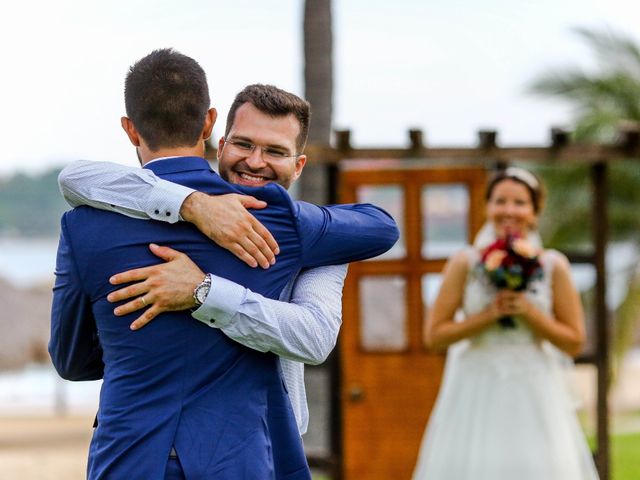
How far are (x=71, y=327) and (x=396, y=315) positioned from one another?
6.10m

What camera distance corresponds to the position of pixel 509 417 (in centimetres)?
708

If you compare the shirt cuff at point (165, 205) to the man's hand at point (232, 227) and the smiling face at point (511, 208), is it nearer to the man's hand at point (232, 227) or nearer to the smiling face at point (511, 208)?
the man's hand at point (232, 227)

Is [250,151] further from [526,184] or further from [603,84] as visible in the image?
[603,84]

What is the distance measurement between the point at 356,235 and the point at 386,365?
594 centimetres

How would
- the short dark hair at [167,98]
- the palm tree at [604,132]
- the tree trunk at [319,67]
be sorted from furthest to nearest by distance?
the palm tree at [604,132], the tree trunk at [319,67], the short dark hair at [167,98]

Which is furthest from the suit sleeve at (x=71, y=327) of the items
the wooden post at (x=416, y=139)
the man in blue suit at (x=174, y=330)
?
the wooden post at (x=416, y=139)

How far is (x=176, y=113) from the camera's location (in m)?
2.92

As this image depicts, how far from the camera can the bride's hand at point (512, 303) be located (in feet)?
21.6

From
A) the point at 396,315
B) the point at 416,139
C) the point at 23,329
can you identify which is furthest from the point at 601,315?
the point at 23,329

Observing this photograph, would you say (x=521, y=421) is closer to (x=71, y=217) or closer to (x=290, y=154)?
(x=290, y=154)

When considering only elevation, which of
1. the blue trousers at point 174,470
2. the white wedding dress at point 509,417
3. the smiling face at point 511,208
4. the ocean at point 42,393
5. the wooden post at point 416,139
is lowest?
the ocean at point 42,393

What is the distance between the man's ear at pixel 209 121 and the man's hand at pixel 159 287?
308mm

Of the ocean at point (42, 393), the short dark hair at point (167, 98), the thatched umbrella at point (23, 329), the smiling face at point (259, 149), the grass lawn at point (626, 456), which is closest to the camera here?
the short dark hair at point (167, 98)

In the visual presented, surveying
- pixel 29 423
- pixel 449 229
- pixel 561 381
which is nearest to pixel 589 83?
pixel 449 229
